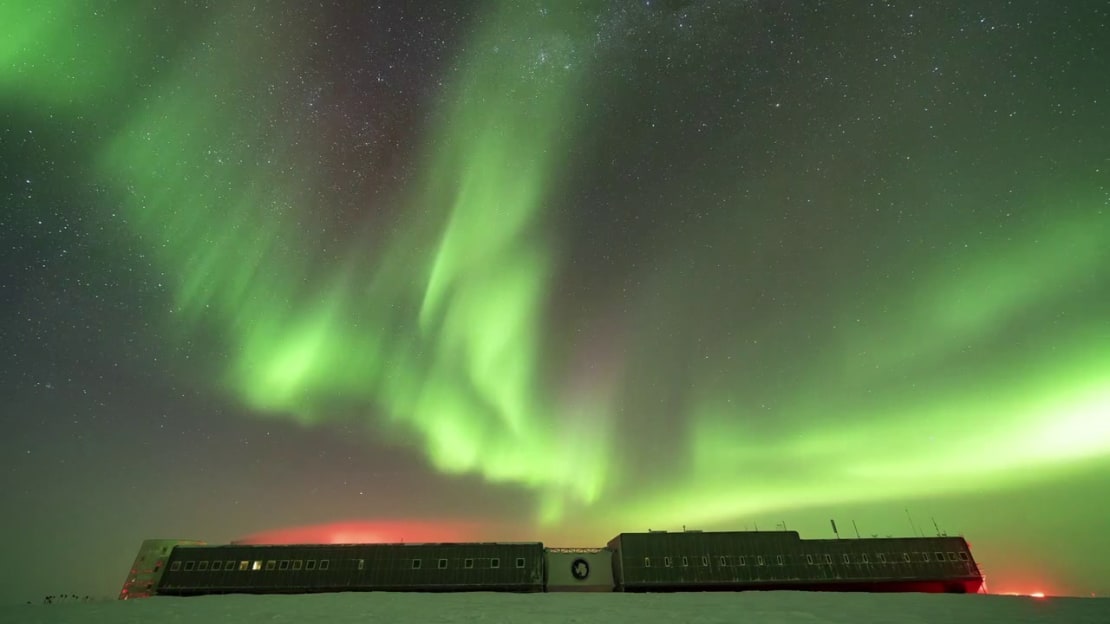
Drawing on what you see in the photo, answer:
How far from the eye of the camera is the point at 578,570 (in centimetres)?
6419

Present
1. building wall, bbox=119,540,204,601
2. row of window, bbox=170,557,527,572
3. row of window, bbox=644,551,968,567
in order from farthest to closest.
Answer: building wall, bbox=119,540,204,601
row of window, bbox=644,551,968,567
row of window, bbox=170,557,527,572

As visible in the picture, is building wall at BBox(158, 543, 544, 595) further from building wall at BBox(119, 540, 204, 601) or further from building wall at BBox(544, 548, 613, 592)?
building wall at BBox(119, 540, 204, 601)

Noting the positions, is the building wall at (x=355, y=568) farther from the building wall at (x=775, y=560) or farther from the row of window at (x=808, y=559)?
the row of window at (x=808, y=559)

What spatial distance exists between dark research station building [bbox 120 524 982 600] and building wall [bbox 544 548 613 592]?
117 mm

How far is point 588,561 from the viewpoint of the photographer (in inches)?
2569

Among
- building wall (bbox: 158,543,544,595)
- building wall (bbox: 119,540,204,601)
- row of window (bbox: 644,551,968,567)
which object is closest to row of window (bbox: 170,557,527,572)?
building wall (bbox: 158,543,544,595)

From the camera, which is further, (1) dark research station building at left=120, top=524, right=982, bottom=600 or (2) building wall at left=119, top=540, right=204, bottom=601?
(2) building wall at left=119, top=540, right=204, bottom=601

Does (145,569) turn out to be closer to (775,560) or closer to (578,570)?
(578,570)

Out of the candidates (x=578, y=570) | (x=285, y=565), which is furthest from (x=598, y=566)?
(x=285, y=565)

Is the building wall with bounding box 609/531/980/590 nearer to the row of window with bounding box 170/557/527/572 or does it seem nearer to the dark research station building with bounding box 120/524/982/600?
the dark research station building with bounding box 120/524/982/600

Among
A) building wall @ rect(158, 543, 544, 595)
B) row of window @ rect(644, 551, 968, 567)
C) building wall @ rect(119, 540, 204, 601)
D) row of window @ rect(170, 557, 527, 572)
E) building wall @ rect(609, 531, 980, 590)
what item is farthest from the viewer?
building wall @ rect(119, 540, 204, 601)

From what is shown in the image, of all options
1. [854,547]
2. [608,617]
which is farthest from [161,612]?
[854,547]

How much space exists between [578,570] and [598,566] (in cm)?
279

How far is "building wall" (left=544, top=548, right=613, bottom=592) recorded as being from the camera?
2484 inches
